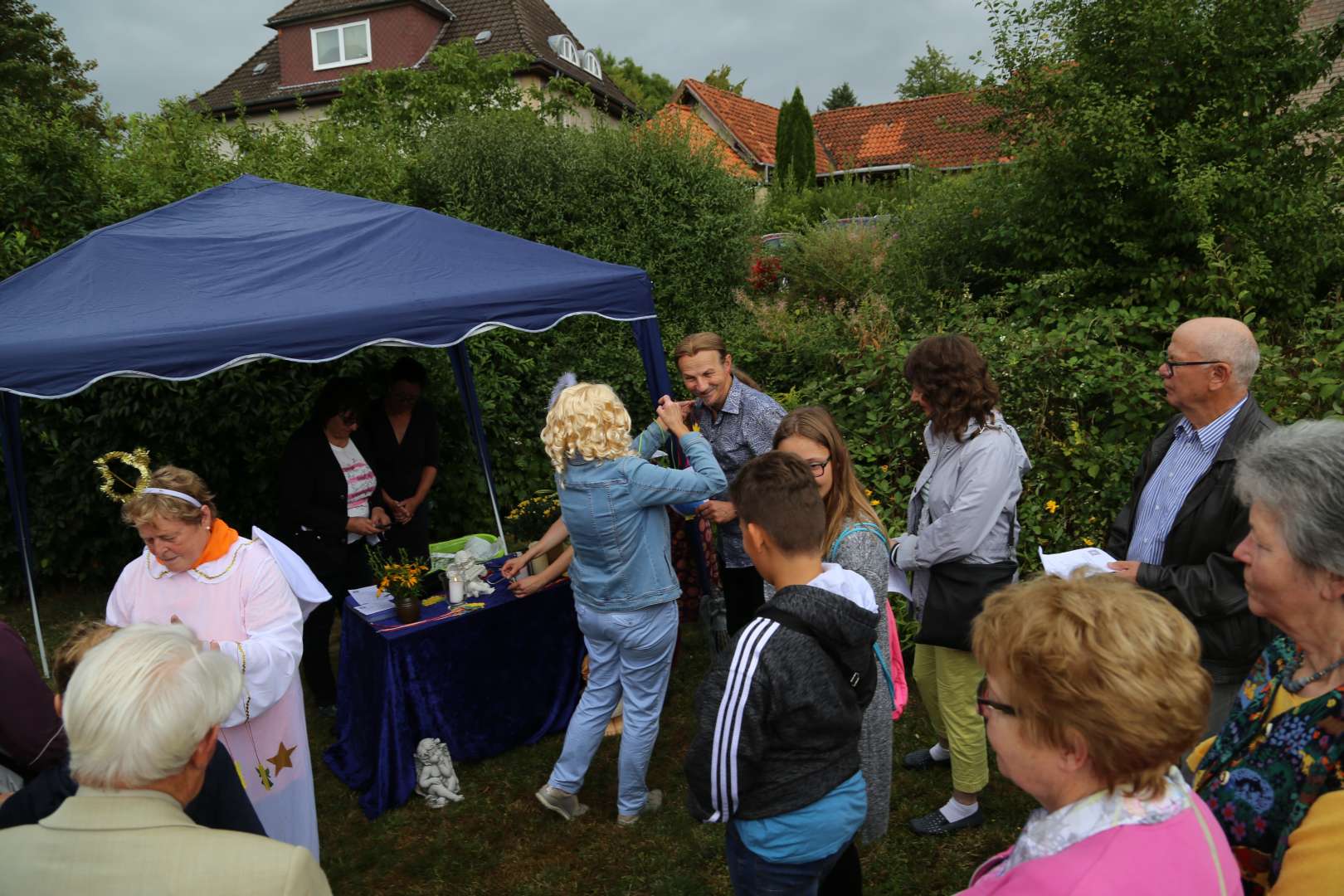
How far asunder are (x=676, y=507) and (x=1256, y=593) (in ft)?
8.71

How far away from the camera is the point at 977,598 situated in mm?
2834

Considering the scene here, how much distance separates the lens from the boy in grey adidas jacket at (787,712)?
5.98ft

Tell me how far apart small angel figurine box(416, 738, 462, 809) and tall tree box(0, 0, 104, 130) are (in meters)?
21.2

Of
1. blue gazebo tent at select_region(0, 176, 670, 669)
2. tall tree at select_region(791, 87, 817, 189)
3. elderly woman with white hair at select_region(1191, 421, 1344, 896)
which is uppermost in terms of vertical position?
tall tree at select_region(791, 87, 817, 189)

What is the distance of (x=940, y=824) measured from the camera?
10.2 feet

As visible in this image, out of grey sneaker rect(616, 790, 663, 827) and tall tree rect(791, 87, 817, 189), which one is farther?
tall tree rect(791, 87, 817, 189)

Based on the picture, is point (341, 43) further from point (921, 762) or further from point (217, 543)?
point (921, 762)

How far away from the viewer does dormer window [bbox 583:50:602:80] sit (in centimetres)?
2516

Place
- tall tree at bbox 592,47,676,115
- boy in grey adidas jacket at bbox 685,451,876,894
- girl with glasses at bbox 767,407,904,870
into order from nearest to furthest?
boy in grey adidas jacket at bbox 685,451,876,894, girl with glasses at bbox 767,407,904,870, tall tree at bbox 592,47,676,115

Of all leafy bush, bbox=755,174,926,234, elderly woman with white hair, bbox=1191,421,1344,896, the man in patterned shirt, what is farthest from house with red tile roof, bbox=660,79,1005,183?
elderly woman with white hair, bbox=1191,421,1344,896

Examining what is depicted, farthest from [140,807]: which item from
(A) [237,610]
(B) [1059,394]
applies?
(B) [1059,394]

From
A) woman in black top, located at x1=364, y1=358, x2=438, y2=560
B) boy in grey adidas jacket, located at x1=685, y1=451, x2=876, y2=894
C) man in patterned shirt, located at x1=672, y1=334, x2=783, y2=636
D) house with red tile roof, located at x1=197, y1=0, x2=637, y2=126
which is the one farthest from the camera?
house with red tile roof, located at x1=197, y1=0, x2=637, y2=126

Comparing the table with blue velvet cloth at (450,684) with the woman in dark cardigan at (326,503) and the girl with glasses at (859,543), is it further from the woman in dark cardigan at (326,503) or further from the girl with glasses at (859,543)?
the girl with glasses at (859,543)

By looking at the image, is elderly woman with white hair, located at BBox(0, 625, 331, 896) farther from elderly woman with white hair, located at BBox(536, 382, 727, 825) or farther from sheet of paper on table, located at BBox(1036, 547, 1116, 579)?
sheet of paper on table, located at BBox(1036, 547, 1116, 579)
